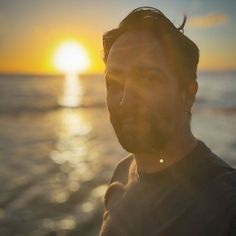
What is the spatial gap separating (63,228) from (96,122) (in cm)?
1836

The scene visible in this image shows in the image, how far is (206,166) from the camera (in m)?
2.41

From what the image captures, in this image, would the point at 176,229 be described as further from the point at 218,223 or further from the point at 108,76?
the point at 108,76

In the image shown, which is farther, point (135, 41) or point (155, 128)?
point (135, 41)

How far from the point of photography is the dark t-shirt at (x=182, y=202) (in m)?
2.14

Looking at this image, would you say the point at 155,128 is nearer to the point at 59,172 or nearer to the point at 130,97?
the point at 130,97

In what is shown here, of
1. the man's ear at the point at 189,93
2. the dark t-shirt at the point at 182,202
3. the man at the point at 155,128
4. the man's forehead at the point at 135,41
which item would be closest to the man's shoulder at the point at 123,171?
the man at the point at 155,128

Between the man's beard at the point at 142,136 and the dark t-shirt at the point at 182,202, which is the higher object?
the man's beard at the point at 142,136

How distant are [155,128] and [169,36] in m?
0.65

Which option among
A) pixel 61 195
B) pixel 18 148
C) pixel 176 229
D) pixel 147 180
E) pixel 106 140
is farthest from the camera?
pixel 106 140

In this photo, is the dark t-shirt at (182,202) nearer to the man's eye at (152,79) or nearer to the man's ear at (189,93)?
the man's ear at (189,93)

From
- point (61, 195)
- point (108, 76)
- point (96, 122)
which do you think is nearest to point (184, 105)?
point (108, 76)

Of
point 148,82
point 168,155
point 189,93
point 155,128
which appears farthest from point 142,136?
point 189,93

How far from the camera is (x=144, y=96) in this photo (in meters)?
2.69

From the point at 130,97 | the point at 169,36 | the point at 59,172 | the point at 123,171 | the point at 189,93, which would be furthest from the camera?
the point at 59,172
